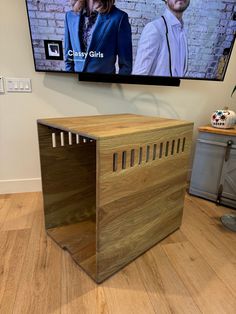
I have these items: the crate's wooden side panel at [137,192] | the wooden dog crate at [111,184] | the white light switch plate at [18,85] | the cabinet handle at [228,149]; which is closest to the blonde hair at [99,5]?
the white light switch plate at [18,85]

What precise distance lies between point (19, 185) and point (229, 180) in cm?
178

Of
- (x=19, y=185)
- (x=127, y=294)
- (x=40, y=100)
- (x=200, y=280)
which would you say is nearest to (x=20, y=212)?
(x=19, y=185)

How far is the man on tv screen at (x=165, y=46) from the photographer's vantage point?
159 centimetres

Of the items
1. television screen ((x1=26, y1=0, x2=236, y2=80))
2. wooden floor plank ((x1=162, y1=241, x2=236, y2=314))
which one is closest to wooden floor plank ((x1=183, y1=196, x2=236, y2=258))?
wooden floor plank ((x1=162, y1=241, x2=236, y2=314))

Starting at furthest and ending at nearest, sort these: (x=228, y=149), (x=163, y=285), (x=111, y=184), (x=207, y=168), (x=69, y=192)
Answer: (x=207, y=168)
(x=228, y=149)
(x=69, y=192)
(x=163, y=285)
(x=111, y=184)

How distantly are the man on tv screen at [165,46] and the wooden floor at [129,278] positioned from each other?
1.23m

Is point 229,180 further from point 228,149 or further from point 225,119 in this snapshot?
point 225,119

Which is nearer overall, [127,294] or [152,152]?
[127,294]

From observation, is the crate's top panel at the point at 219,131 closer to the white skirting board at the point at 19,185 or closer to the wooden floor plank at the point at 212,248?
the wooden floor plank at the point at 212,248

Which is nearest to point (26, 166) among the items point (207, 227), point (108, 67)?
point (108, 67)

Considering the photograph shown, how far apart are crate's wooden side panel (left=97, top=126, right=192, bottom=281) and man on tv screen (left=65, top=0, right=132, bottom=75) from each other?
0.78 meters

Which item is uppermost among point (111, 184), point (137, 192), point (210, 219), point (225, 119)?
point (225, 119)

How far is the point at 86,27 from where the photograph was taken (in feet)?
4.90

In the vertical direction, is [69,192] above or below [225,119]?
below
